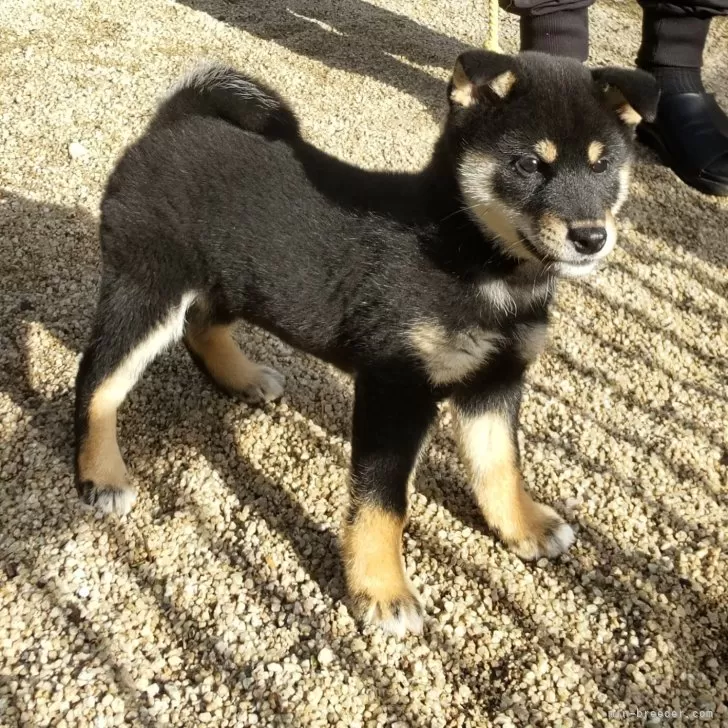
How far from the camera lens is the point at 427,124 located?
5312 mm

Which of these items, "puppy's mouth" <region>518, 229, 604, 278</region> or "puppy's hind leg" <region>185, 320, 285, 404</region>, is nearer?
"puppy's mouth" <region>518, 229, 604, 278</region>

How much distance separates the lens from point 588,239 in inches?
79.1

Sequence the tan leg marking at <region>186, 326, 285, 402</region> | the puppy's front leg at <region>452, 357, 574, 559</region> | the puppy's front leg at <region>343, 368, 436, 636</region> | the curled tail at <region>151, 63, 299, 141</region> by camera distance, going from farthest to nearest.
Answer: the tan leg marking at <region>186, 326, 285, 402</region> → the curled tail at <region>151, 63, 299, 141</region> → the puppy's front leg at <region>452, 357, 574, 559</region> → the puppy's front leg at <region>343, 368, 436, 636</region>

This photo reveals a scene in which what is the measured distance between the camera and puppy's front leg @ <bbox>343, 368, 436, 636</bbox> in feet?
7.29

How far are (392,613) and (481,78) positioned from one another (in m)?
1.68

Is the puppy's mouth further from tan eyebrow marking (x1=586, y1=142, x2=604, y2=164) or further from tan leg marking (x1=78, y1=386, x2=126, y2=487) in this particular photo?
tan leg marking (x1=78, y1=386, x2=126, y2=487)

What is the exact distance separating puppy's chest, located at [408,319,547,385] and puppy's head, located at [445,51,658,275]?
0.27 metres

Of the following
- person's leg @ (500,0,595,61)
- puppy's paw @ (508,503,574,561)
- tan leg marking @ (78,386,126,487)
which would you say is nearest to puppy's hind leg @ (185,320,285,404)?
tan leg marking @ (78,386,126,487)

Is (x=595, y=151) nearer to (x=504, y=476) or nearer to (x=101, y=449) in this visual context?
(x=504, y=476)

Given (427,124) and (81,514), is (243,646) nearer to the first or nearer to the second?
(81,514)

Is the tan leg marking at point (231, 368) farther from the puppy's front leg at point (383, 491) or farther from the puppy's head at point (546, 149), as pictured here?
the puppy's head at point (546, 149)

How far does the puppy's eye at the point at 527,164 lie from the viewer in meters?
2.10

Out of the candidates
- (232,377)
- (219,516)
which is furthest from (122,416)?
(219,516)

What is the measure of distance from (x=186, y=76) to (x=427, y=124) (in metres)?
2.84
